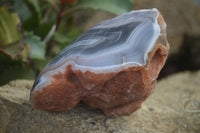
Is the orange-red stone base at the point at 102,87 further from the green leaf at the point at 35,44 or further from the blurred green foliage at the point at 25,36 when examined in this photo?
the green leaf at the point at 35,44

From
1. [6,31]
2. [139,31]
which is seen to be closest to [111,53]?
[139,31]

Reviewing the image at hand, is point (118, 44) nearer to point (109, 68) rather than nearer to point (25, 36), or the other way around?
point (109, 68)

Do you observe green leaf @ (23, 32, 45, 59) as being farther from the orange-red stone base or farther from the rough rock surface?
the orange-red stone base

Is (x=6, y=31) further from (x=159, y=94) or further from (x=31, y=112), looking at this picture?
(x=159, y=94)

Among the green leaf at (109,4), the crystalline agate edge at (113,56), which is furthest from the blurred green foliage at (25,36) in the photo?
the crystalline agate edge at (113,56)

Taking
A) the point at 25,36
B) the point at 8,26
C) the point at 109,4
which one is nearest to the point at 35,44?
the point at 25,36

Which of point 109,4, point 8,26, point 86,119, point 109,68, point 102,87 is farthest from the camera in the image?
point 109,4

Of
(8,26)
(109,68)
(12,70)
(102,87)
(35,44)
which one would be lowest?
(12,70)
